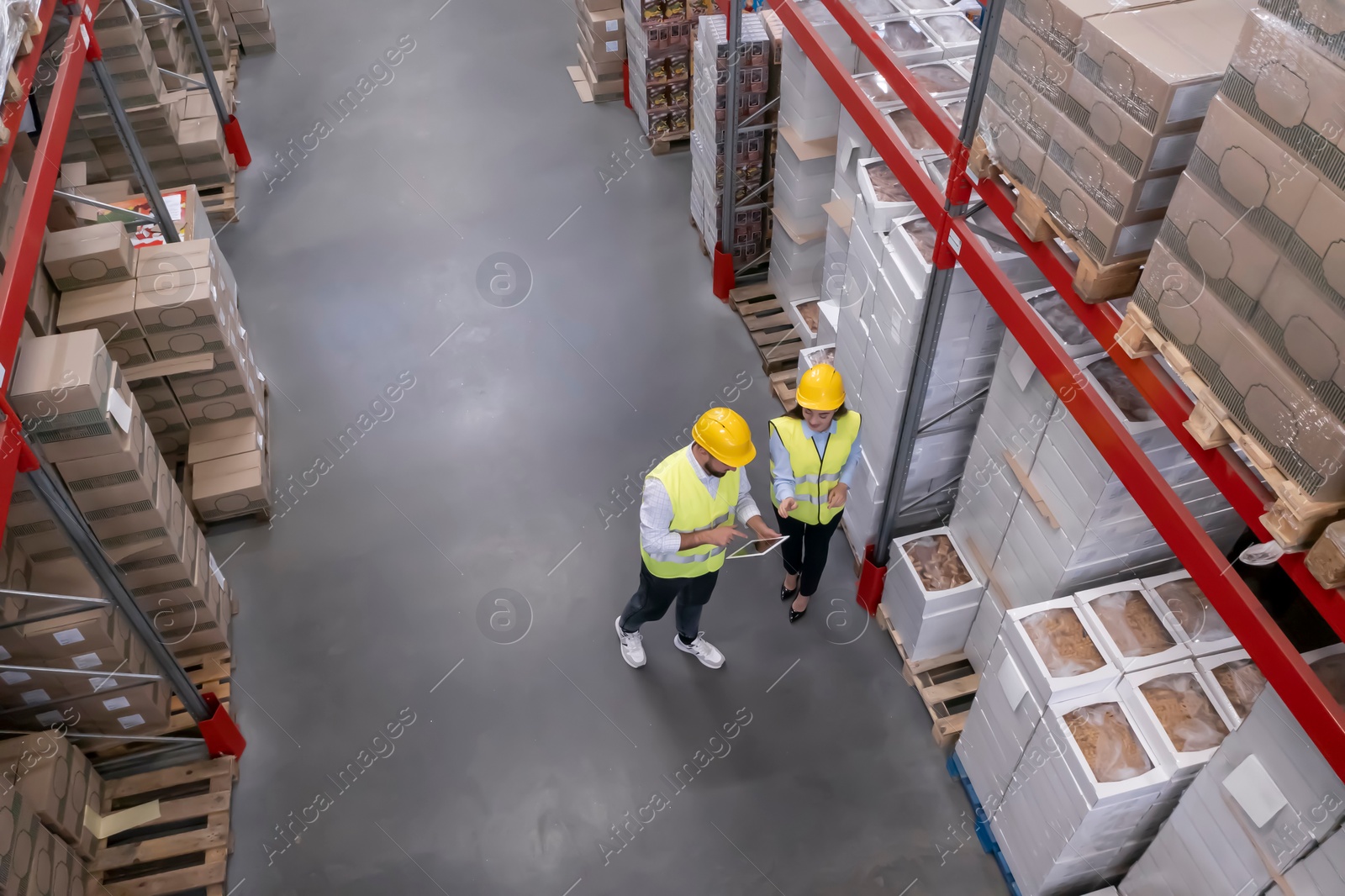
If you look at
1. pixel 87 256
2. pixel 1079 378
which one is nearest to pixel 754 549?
pixel 1079 378

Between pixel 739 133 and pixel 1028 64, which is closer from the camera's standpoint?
pixel 1028 64

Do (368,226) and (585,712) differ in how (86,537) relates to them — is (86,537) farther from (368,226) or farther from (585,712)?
(368,226)

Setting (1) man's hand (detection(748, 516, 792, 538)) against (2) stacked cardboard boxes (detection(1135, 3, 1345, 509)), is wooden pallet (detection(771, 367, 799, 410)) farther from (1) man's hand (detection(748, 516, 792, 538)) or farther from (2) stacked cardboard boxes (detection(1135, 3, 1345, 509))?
(2) stacked cardboard boxes (detection(1135, 3, 1345, 509))

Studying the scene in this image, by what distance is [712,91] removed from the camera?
→ 7.56 meters

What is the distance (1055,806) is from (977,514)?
166 centimetres

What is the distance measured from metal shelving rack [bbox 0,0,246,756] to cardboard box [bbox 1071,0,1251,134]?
430 cm

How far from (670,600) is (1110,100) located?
3376 mm

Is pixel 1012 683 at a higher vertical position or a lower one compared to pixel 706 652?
higher

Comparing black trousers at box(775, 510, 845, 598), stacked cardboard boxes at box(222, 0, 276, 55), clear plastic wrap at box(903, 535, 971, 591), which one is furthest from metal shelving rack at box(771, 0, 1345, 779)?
stacked cardboard boxes at box(222, 0, 276, 55)

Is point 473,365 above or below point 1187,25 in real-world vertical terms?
below

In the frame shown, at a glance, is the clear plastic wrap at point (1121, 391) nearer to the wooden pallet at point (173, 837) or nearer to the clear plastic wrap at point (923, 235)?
the clear plastic wrap at point (923, 235)

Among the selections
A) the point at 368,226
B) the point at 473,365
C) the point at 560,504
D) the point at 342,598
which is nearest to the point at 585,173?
the point at 368,226

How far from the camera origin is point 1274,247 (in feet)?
9.05

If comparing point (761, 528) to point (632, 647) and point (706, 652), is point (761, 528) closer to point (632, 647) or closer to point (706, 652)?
point (706, 652)
